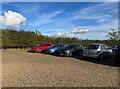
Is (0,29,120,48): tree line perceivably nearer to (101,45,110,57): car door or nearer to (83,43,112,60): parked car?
(101,45,110,57): car door

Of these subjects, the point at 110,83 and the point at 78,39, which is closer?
the point at 110,83

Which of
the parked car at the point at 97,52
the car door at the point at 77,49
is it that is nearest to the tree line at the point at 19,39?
the car door at the point at 77,49

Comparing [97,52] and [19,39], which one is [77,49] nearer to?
[97,52]

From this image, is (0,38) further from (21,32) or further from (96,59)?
(96,59)

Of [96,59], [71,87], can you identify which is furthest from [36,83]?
[96,59]

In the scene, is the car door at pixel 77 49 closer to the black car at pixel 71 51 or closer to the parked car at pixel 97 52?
the black car at pixel 71 51

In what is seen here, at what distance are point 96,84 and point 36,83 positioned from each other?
8.19 ft

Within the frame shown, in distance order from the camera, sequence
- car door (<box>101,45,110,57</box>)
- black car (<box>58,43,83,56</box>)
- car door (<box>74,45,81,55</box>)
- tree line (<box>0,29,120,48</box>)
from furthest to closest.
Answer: tree line (<box>0,29,120,48</box>), car door (<box>74,45,81,55</box>), black car (<box>58,43,83,56</box>), car door (<box>101,45,110,57</box>)

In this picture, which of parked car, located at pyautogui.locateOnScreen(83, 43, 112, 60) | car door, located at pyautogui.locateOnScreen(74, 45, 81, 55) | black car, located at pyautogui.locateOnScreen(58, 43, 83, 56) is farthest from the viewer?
car door, located at pyautogui.locateOnScreen(74, 45, 81, 55)

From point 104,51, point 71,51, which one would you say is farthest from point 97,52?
point 71,51

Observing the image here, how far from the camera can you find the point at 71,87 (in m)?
7.61

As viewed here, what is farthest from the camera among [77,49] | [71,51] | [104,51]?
[77,49]

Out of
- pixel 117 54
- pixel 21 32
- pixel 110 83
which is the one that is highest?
pixel 21 32

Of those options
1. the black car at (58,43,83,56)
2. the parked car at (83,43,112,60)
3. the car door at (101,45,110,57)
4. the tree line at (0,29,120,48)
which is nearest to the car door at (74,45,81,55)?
the black car at (58,43,83,56)
